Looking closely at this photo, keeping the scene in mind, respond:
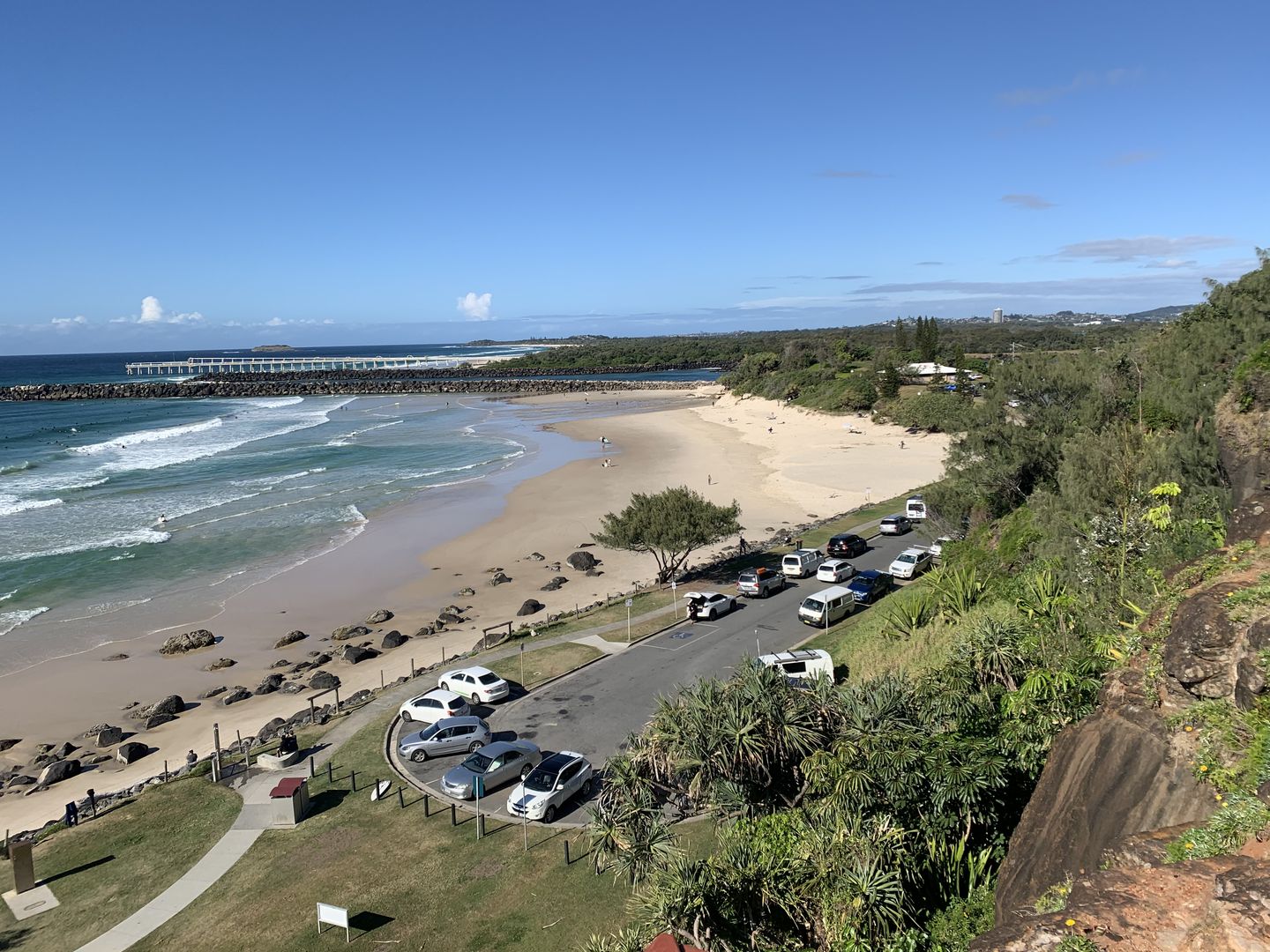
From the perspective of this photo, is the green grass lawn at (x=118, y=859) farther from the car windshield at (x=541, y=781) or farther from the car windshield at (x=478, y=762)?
the car windshield at (x=541, y=781)

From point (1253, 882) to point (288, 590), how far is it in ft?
120

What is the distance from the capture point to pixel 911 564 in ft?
104

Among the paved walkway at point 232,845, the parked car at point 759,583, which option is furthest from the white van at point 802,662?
the paved walkway at point 232,845

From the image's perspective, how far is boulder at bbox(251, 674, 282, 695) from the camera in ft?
86.7

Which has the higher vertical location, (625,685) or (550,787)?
(550,787)

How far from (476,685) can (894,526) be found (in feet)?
79.4

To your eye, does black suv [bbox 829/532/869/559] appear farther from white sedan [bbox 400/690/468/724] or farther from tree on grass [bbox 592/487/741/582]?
white sedan [bbox 400/690/468/724]

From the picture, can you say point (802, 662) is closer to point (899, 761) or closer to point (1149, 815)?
point (899, 761)

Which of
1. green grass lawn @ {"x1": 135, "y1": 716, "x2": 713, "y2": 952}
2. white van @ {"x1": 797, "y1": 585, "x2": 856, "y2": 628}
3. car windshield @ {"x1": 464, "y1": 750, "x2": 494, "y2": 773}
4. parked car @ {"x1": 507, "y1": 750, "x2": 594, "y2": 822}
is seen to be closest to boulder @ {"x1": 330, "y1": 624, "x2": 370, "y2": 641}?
green grass lawn @ {"x1": 135, "y1": 716, "x2": 713, "y2": 952}

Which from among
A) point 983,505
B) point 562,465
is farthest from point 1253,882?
point 562,465

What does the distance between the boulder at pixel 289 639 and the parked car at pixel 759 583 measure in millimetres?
17410

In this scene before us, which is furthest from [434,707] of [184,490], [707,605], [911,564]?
[184,490]

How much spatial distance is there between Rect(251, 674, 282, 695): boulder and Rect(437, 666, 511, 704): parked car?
7.43 m

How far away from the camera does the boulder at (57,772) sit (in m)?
21.4
